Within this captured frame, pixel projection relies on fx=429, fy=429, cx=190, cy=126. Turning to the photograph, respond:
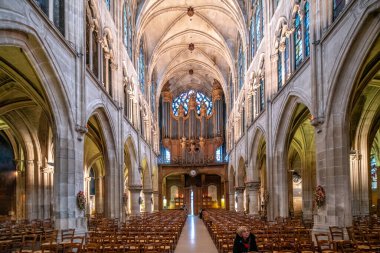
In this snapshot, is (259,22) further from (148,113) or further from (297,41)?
(148,113)

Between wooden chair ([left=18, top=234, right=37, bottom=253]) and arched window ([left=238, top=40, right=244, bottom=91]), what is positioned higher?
arched window ([left=238, top=40, right=244, bottom=91])

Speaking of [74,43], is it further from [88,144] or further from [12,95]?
[88,144]

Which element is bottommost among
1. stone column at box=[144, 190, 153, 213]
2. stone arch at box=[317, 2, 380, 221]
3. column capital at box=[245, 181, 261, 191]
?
stone column at box=[144, 190, 153, 213]

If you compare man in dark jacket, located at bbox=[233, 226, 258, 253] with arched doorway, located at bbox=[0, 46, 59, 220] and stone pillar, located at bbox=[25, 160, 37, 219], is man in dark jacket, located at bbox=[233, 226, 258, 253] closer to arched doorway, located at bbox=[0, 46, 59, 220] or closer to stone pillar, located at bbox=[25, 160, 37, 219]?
arched doorway, located at bbox=[0, 46, 59, 220]

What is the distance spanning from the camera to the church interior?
1431 cm

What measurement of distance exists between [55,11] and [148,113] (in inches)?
1096

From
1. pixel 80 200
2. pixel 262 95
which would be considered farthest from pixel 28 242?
pixel 262 95

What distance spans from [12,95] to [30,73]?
653cm

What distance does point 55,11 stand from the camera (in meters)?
16.1

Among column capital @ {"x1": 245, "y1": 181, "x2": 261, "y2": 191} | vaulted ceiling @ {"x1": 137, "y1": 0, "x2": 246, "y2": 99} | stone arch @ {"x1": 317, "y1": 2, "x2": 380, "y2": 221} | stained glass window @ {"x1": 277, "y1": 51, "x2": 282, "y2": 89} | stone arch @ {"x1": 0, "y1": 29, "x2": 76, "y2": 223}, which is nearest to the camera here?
stone arch @ {"x1": 317, "y1": 2, "x2": 380, "y2": 221}

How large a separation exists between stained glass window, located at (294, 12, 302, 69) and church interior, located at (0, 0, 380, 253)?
50 mm

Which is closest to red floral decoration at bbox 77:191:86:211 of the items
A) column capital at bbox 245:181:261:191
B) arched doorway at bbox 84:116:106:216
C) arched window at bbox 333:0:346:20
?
arched window at bbox 333:0:346:20

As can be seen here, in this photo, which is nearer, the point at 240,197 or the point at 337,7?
the point at 337,7

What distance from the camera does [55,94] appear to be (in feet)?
50.9
